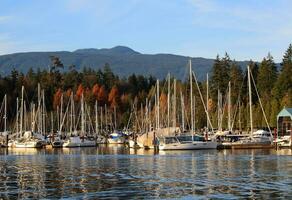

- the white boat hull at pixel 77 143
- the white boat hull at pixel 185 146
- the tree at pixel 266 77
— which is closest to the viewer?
the white boat hull at pixel 185 146

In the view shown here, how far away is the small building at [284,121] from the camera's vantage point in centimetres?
11292

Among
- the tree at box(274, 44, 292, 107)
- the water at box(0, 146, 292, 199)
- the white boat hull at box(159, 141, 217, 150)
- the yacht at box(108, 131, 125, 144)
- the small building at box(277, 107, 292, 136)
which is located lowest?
the water at box(0, 146, 292, 199)

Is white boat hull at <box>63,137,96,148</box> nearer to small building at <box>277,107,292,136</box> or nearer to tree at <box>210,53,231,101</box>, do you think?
small building at <box>277,107,292,136</box>

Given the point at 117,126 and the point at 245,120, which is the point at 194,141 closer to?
the point at 245,120

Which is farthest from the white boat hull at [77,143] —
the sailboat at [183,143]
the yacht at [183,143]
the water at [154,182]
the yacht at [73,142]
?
the water at [154,182]

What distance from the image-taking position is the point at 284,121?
11738 centimetres

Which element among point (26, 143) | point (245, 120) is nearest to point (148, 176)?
point (26, 143)

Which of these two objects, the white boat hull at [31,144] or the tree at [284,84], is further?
the tree at [284,84]

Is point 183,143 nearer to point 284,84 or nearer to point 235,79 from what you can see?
point 284,84

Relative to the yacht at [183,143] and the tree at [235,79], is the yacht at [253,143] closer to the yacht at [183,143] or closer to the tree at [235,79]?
the yacht at [183,143]

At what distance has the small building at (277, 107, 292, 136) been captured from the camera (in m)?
113

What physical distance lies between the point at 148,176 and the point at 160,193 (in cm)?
1109

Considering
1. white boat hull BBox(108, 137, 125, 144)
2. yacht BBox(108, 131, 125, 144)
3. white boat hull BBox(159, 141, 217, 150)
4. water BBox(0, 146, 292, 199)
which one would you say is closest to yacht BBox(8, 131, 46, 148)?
white boat hull BBox(108, 137, 125, 144)

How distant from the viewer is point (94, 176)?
157 feet
